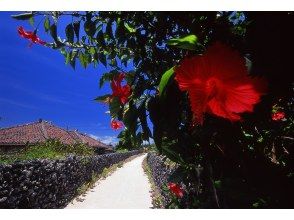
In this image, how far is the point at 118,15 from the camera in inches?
50.1

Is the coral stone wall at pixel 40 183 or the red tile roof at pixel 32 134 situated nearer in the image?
the coral stone wall at pixel 40 183

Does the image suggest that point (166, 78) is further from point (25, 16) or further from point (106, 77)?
point (106, 77)

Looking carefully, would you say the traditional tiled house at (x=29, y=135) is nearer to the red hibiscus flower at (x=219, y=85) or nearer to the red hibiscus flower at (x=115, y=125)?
the red hibiscus flower at (x=115, y=125)

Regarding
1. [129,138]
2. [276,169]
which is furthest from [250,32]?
[129,138]

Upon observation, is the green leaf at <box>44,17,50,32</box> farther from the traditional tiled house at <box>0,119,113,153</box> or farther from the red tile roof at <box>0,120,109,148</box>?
the red tile roof at <box>0,120,109,148</box>

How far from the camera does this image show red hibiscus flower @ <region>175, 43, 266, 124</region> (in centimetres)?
43

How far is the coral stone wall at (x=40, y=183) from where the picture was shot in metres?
4.81

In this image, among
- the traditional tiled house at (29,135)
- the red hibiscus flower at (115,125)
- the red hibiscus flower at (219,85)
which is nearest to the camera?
the red hibiscus flower at (219,85)

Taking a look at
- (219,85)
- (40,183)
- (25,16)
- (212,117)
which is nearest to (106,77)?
(25,16)

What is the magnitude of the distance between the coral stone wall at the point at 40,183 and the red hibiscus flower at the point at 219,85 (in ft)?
15.0

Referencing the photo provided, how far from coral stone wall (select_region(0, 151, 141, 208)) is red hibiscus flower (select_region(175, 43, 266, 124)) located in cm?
457

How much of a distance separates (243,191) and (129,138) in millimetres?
497

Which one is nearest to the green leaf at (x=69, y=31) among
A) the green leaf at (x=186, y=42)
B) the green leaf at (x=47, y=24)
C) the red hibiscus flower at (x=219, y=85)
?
the green leaf at (x=47, y=24)

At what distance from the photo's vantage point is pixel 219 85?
430mm
